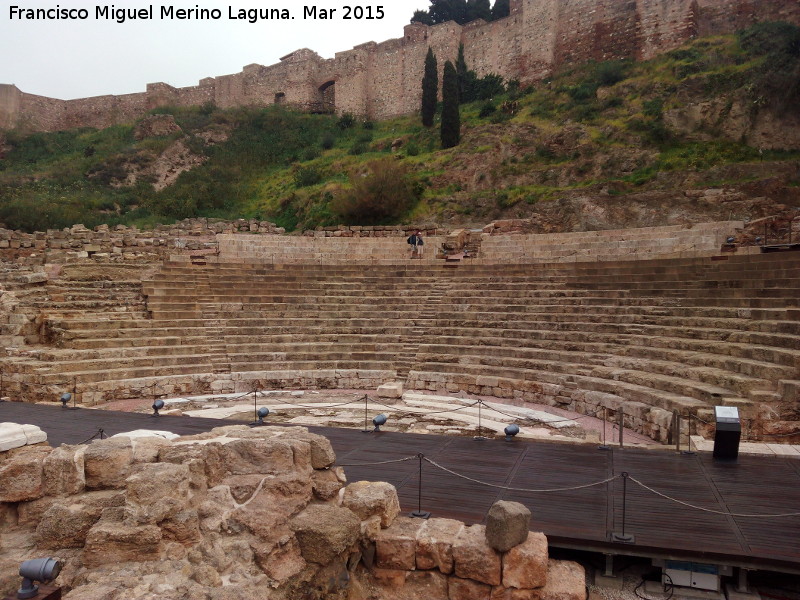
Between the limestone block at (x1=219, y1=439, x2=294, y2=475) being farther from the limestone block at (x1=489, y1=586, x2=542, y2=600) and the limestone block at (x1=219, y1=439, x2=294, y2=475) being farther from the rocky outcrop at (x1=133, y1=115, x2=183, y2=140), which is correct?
the rocky outcrop at (x1=133, y1=115, x2=183, y2=140)

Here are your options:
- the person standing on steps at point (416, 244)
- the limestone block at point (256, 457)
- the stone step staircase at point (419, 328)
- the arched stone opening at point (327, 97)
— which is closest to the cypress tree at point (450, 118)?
the person standing on steps at point (416, 244)

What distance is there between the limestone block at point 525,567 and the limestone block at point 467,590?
177mm

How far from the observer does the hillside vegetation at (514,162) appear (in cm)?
1961

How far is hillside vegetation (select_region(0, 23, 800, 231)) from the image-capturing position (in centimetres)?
1961

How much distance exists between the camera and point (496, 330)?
474 inches

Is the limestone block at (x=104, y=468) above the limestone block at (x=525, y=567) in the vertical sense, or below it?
above

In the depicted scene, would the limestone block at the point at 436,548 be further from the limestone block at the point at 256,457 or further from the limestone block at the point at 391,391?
the limestone block at the point at 391,391

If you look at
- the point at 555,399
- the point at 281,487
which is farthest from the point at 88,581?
the point at 555,399

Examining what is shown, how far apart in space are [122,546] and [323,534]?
4.19 ft

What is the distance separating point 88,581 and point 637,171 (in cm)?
2219

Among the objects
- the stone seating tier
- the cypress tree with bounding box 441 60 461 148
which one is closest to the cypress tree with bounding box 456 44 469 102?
the cypress tree with bounding box 441 60 461 148

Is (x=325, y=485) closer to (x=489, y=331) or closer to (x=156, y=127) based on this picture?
(x=489, y=331)

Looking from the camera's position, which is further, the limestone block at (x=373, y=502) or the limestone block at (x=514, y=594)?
the limestone block at (x=373, y=502)

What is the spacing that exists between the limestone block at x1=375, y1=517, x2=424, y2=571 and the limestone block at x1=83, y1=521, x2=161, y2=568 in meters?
1.65
